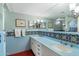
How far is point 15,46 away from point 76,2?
2.92 meters

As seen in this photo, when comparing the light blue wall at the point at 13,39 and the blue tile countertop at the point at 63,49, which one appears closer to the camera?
the blue tile countertop at the point at 63,49

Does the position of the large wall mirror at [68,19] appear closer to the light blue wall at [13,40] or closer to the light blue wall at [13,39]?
the light blue wall at [13,39]

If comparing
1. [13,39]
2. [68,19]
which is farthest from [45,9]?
[13,39]

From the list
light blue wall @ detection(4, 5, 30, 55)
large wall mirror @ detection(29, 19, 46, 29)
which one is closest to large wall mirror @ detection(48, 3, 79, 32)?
large wall mirror @ detection(29, 19, 46, 29)

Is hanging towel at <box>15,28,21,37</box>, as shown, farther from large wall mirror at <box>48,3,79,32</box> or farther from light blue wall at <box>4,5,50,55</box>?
large wall mirror at <box>48,3,79,32</box>

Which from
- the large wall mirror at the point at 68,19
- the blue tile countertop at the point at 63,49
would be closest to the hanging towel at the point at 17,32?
the large wall mirror at the point at 68,19

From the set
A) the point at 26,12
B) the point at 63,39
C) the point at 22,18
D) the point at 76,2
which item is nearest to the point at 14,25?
the point at 22,18

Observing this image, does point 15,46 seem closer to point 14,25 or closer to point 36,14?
point 14,25

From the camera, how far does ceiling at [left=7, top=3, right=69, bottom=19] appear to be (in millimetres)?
2527

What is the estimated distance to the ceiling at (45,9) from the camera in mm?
2527

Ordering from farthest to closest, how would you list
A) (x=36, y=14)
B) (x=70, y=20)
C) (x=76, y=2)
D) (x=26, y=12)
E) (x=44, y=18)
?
1. (x=26, y=12)
2. (x=36, y=14)
3. (x=44, y=18)
4. (x=70, y=20)
5. (x=76, y=2)

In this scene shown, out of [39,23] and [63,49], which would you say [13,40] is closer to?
[39,23]

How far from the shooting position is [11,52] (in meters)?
3.99

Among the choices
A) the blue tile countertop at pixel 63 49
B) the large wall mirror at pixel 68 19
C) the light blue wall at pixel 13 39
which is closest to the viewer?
the blue tile countertop at pixel 63 49
